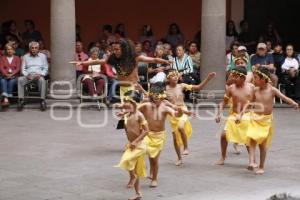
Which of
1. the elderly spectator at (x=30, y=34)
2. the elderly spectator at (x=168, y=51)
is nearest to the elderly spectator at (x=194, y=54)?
the elderly spectator at (x=168, y=51)

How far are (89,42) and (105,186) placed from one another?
12.4 m

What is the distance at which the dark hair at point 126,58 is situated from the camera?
1151 centimetres

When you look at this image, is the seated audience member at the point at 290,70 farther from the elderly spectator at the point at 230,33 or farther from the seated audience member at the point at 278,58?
the elderly spectator at the point at 230,33

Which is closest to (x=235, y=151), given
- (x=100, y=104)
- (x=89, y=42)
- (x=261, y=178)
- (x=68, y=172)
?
(x=261, y=178)

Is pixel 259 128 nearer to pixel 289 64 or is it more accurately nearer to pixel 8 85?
Result: pixel 289 64

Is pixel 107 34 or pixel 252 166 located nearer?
pixel 252 166

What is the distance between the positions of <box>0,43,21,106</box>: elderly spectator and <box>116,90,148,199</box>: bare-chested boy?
27.5 feet

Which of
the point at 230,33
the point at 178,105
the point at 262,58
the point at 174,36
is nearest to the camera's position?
the point at 178,105

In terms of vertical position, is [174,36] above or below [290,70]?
above

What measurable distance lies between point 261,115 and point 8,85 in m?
8.17

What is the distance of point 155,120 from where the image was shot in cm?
954

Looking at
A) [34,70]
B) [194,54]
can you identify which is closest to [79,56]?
[34,70]

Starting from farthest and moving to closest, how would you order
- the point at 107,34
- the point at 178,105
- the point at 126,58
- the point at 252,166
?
the point at 107,34, the point at 126,58, the point at 178,105, the point at 252,166

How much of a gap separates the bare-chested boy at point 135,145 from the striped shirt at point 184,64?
28.1 feet
